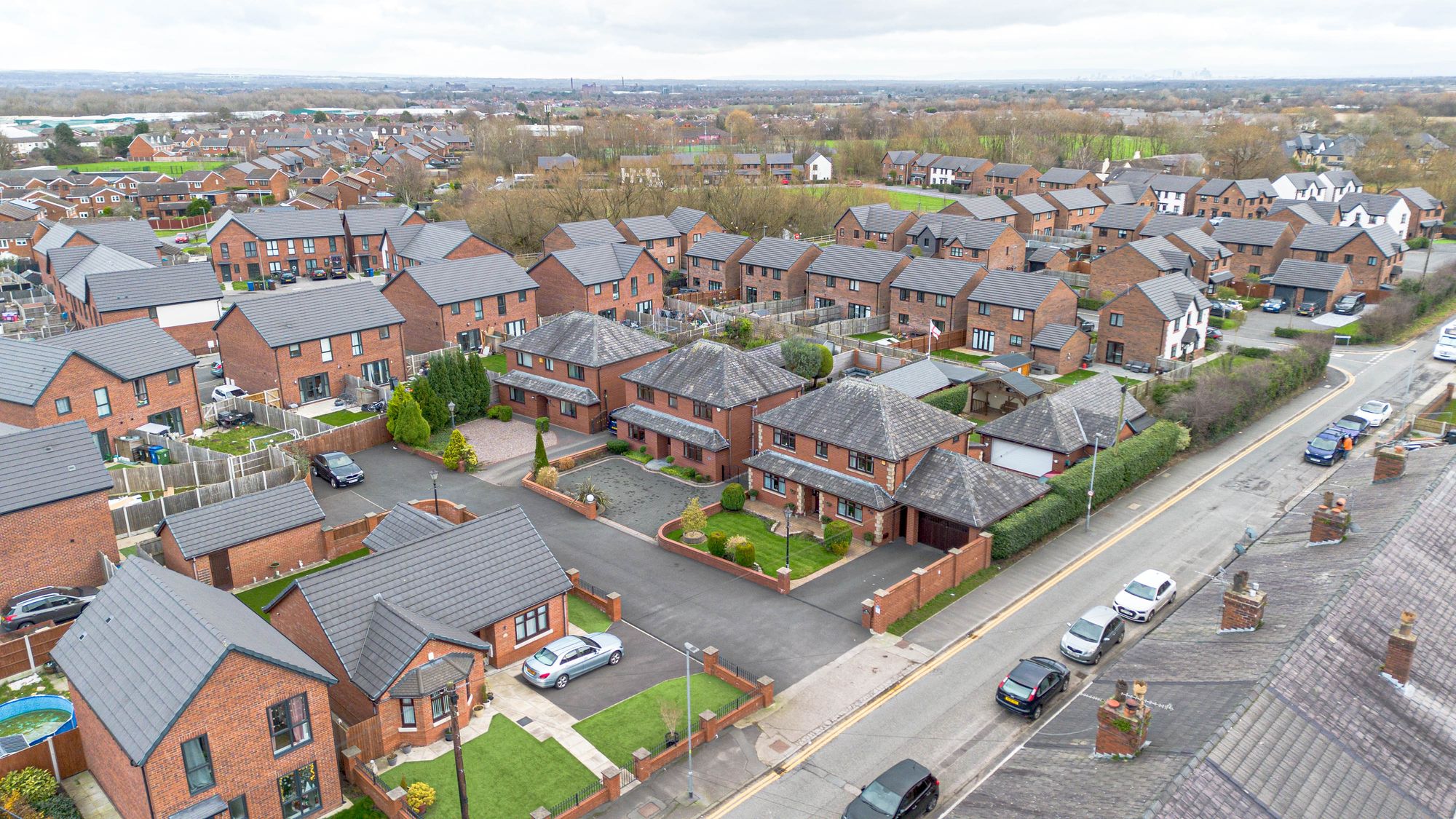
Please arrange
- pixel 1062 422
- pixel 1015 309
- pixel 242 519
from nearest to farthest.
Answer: pixel 242 519
pixel 1062 422
pixel 1015 309

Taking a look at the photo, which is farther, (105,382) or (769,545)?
(105,382)

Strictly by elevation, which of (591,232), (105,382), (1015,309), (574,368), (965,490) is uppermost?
(591,232)

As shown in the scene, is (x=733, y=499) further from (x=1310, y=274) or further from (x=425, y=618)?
(x=1310, y=274)

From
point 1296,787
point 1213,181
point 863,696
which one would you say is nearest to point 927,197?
point 1213,181

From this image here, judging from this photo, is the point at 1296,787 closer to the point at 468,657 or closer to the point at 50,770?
the point at 468,657

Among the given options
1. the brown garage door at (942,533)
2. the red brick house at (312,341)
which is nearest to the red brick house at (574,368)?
the red brick house at (312,341)

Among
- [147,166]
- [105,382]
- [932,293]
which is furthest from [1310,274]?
[147,166]

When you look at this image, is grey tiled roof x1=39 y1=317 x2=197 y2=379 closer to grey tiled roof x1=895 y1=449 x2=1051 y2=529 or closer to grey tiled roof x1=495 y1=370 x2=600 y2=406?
grey tiled roof x1=495 y1=370 x2=600 y2=406
